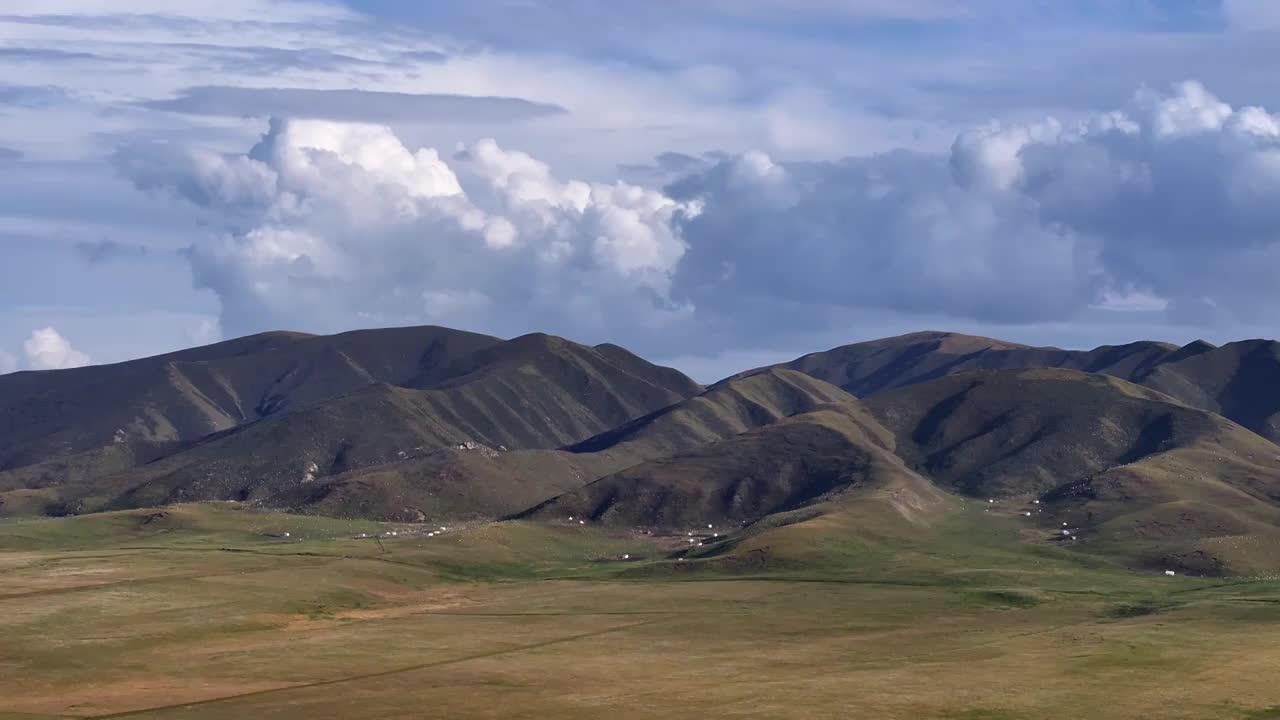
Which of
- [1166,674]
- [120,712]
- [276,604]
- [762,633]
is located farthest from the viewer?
[276,604]

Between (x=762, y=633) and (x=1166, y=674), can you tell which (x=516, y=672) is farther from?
(x=1166, y=674)

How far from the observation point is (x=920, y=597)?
192000mm

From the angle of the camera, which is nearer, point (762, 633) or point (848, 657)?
point (848, 657)

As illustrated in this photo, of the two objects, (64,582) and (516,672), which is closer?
(516,672)

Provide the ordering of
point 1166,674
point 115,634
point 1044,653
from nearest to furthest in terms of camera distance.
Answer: point 1166,674 < point 1044,653 < point 115,634

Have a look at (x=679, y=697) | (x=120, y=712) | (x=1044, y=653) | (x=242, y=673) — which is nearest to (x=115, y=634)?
(x=242, y=673)

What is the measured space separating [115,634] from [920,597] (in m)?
91.7

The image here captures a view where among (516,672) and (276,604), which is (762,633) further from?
(276,604)

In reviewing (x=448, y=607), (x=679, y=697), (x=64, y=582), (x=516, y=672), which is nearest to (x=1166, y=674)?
(x=679, y=697)

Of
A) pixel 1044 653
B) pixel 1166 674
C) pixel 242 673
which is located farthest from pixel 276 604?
pixel 1166 674

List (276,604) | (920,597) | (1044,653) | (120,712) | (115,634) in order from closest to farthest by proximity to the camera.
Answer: (120,712) → (1044,653) → (115,634) → (276,604) → (920,597)

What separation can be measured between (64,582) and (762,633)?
80.7 metres

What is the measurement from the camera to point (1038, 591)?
195m

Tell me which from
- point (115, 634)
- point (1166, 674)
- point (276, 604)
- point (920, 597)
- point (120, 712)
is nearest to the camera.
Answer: point (120, 712)
